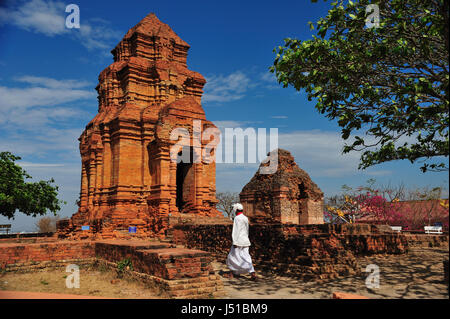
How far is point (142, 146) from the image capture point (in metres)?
15.4

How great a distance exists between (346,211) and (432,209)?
24.4 meters

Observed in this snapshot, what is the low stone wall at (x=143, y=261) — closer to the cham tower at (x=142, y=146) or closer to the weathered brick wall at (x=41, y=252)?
the weathered brick wall at (x=41, y=252)

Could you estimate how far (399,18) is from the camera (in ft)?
18.0

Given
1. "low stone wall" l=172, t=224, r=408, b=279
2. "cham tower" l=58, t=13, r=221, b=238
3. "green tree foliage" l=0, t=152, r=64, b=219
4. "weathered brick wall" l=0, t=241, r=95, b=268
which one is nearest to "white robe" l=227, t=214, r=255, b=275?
"low stone wall" l=172, t=224, r=408, b=279

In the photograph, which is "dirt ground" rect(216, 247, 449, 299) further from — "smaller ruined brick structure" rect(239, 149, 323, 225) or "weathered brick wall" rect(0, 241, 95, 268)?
"smaller ruined brick structure" rect(239, 149, 323, 225)

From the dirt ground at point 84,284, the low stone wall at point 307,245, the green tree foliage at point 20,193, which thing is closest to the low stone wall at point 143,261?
A: the dirt ground at point 84,284

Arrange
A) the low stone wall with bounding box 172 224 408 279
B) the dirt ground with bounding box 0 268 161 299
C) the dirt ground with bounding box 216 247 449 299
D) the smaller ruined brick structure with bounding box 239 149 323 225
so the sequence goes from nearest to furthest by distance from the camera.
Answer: the dirt ground with bounding box 216 247 449 299, the dirt ground with bounding box 0 268 161 299, the low stone wall with bounding box 172 224 408 279, the smaller ruined brick structure with bounding box 239 149 323 225

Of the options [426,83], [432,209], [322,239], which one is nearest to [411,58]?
[426,83]

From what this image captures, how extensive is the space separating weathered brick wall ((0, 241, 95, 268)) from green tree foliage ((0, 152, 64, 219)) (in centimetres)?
1236

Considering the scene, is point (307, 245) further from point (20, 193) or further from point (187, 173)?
point (20, 193)

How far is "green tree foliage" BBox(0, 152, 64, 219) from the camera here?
20.1m
